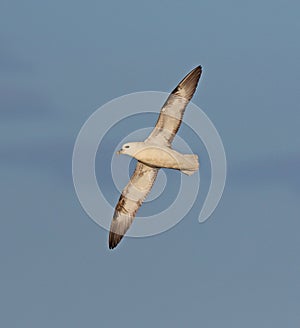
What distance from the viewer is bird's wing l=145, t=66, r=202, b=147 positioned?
45.0m

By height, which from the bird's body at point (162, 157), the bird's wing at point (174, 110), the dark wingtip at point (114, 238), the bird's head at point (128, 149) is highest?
the bird's wing at point (174, 110)

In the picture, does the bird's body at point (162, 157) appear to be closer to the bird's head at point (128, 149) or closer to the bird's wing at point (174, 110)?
the bird's head at point (128, 149)

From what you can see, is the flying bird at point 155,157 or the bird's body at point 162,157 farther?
the flying bird at point 155,157

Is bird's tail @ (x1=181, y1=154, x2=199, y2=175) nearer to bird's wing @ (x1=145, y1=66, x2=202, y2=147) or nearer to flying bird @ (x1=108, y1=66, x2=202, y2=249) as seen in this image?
flying bird @ (x1=108, y1=66, x2=202, y2=249)

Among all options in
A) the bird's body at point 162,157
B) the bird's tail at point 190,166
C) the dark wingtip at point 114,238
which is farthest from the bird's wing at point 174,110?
the dark wingtip at point 114,238

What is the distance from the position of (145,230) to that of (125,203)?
2.31 meters

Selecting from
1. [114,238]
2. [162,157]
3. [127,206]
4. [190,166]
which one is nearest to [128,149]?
[162,157]

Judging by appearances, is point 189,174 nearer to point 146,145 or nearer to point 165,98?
point 146,145

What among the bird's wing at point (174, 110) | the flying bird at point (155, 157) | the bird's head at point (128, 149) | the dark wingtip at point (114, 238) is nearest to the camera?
the bird's head at point (128, 149)

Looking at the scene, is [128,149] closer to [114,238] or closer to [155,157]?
[155,157]

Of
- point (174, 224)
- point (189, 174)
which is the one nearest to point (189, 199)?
point (174, 224)

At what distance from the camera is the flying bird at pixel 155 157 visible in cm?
4262

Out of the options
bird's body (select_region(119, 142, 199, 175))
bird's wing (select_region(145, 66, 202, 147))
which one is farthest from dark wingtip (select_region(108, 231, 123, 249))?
bird's body (select_region(119, 142, 199, 175))

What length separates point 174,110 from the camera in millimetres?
46125
